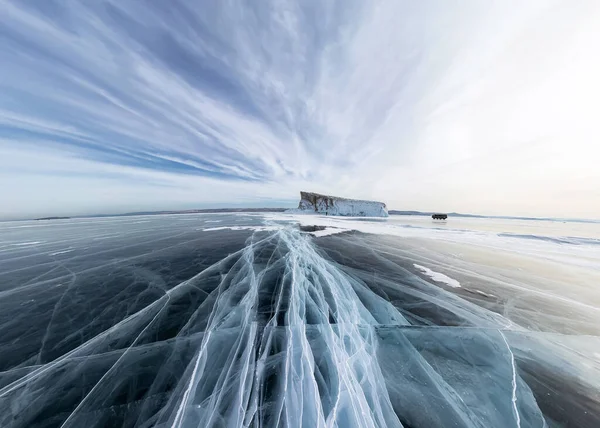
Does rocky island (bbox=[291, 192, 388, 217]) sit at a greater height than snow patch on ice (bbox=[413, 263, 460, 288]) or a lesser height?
greater

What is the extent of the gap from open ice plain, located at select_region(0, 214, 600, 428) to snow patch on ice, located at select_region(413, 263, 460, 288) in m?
0.10

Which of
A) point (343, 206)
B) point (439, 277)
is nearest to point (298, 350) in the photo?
point (439, 277)

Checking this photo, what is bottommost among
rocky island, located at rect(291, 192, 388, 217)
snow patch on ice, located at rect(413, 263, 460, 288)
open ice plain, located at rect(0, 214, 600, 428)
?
open ice plain, located at rect(0, 214, 600, 428)

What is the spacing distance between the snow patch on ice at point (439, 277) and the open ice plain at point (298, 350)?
0.10 meters

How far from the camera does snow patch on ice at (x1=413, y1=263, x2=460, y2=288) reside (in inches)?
186

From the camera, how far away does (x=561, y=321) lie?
10.7 feet

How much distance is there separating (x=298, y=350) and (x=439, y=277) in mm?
4441

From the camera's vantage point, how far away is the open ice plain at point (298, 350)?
72.2 inches

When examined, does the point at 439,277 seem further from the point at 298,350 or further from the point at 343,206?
the point at 343,206

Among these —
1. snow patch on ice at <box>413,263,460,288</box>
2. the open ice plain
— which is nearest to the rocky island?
snow patch on ice at <box>413,263,460,288</box>

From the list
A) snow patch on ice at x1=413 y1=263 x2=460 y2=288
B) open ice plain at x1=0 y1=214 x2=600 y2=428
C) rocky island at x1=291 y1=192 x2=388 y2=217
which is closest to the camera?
open ice plain at x1=0 y1=214 x2=600 y2=428

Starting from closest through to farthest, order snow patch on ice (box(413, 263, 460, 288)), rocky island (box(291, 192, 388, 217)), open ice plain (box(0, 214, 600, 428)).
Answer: open ice plain (box(0, 214, 600, 428)) < snow patch on ice (box(413, 263, 460, 288)) < rocky island (box(291, 192, 388, 217))

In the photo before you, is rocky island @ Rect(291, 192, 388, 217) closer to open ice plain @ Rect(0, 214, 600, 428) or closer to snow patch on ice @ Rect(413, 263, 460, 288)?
snow patch on ice @ Rect(413, 263, 460, 288)

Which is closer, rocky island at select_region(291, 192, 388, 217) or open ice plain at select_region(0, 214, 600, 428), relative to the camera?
open ice plain at select_region(0, 214, 600, 428)
